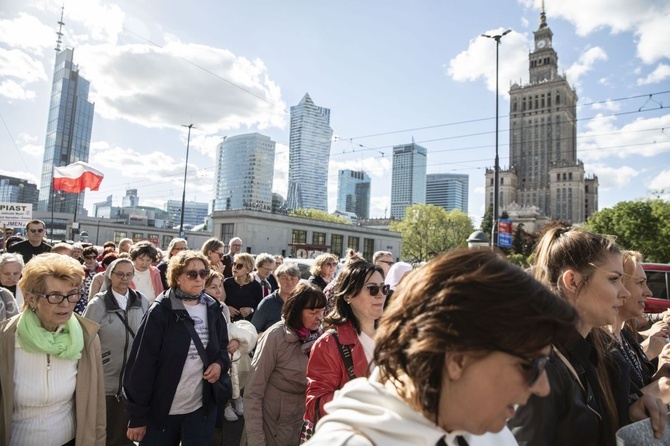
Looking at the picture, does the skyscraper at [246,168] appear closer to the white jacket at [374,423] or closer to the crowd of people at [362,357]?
the crowd of people at [362,357]

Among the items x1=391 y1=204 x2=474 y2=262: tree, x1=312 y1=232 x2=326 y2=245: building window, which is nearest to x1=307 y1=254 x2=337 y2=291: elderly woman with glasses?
x1=312 y1=232 x2=326 y2=245: building window

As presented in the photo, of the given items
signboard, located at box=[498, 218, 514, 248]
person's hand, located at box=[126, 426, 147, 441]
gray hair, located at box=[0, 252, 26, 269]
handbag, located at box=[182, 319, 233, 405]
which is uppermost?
signboard, located at box=[498, 218, 514, 248]

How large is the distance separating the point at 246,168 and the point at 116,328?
112 meters

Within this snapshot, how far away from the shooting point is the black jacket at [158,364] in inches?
126

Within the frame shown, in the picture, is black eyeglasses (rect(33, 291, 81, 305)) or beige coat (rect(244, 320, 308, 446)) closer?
black eyeglasses (rect(33, 291, 81, 305))

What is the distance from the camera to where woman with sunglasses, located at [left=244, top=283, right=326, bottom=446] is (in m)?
3.27

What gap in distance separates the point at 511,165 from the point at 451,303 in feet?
465

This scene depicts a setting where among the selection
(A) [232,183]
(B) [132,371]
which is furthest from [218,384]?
(A) [232,183]

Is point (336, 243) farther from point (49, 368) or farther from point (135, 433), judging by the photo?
point (49, 368)

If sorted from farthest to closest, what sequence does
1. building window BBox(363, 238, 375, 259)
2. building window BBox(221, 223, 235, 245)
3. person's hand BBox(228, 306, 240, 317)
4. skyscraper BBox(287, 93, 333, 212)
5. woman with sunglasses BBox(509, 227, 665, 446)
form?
skyscraper BBox(287, 93, 333, 212) < building window BBox(363, 238, 375, 259) < building window BBox(221, 223, 235, 245) < person's hand BBox(228, 306, 240, 317) < woman with sunglasses BBox(509, 227, 665, 446)

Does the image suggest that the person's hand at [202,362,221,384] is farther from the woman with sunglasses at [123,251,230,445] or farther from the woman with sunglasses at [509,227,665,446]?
the woman with sunglasses at [509,227,665,446]

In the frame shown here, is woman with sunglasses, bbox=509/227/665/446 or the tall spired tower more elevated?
the tall spired tower

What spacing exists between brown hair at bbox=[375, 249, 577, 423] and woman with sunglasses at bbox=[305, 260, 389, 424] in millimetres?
1538

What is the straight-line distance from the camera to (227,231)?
45.1m
